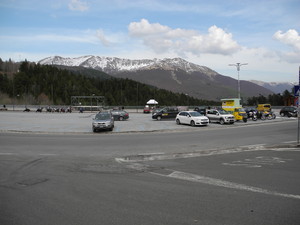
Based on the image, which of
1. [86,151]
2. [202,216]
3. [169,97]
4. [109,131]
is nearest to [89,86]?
[169,97]

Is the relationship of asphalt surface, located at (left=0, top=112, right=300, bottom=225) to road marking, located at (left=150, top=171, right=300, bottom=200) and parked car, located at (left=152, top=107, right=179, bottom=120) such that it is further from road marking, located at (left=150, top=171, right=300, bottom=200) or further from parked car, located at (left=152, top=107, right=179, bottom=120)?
parked car, located at (left=152, top=107, right=179, bottom=120)

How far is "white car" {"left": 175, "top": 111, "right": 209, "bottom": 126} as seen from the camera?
92.6 ft

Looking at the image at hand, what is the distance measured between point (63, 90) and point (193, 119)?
119195 millimetres

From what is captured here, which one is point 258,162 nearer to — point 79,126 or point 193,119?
point 193,119

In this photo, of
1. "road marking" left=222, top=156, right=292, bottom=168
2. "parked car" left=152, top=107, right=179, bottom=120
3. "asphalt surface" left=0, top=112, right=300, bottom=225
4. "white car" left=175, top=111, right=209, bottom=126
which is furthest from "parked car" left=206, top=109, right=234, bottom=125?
"road marking" left=222, top=156, right=292, bottom=168

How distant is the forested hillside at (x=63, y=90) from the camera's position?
132m

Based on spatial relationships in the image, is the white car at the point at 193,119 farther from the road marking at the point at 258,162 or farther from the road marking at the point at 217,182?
the road marking at the point at 217,182

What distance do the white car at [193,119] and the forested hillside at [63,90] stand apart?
97052mm

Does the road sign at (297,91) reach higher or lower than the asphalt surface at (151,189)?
higher

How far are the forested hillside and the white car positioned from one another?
318 feet

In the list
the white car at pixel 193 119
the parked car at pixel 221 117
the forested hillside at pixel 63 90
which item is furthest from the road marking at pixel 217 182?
the forested hillside at pixel 63 90

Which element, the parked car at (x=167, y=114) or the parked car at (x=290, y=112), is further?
the parked car at (x=290, y=112)

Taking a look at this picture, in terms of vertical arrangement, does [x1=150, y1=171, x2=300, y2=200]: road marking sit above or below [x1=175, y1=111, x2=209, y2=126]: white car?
below

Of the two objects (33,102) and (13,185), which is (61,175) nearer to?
(13,185)
